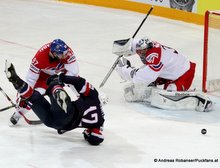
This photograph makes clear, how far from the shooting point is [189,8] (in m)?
9.48

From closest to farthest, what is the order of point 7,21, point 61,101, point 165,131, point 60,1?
point 61,101 < point 165,131 < point 7,21 < point 60,1

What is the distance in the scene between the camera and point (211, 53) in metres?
6.66

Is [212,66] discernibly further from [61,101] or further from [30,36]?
[30,36]

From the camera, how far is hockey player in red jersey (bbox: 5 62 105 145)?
4.75 m

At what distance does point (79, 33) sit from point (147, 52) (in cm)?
337

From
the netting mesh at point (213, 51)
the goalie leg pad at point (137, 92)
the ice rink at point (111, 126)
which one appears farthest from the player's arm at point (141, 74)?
the netting mesh at point (213, 51)

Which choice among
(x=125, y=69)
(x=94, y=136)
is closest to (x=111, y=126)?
(x=94, y=136)

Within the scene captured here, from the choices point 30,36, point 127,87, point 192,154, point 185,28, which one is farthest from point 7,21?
point 192,154

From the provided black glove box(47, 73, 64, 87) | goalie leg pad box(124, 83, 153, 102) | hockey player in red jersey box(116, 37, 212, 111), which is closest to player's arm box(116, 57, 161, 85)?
hockey player in red jersey box(116, 37, 212, 111)

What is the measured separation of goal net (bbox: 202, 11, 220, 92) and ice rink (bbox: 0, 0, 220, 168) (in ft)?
0.53

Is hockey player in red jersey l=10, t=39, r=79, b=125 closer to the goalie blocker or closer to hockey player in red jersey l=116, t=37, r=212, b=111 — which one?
hockey player in red jersey l=116, t=37, r=212, b=111

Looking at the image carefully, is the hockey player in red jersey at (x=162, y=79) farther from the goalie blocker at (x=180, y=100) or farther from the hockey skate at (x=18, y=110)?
the hockey skate at (x=18, y=110)

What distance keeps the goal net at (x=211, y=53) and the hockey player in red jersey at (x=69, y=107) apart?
6.57 feet

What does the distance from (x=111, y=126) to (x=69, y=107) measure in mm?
882
